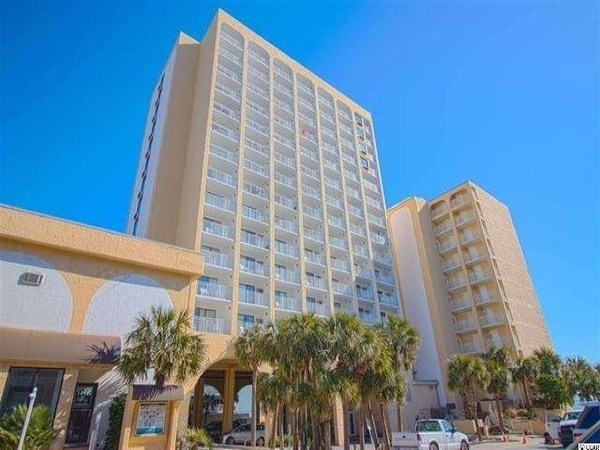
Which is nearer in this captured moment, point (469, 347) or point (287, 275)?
point (287, 275)

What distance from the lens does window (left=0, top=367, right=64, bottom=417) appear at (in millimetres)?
18938

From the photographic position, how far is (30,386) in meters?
19.7

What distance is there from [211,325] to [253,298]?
6.16 m

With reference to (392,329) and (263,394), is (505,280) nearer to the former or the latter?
(392,329)

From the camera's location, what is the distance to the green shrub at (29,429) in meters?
16.4

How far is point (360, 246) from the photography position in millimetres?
50000

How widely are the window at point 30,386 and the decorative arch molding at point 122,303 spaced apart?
9.67 ft

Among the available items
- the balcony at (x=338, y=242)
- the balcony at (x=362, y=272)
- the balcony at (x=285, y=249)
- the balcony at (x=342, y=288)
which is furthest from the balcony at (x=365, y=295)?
the balcony at (x=285, y=249)

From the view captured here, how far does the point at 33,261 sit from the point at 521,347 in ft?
172

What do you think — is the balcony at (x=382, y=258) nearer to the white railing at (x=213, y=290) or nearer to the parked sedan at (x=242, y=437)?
the white railing at (x=213, y=290)

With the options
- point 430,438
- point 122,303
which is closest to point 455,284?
point 430,438

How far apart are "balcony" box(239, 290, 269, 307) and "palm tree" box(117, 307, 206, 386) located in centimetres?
1463

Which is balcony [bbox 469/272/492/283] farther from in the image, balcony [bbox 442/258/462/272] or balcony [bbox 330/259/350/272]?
balcony [bbox 330/259/350/272]

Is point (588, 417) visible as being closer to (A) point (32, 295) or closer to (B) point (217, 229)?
(A) point (32, 295)
